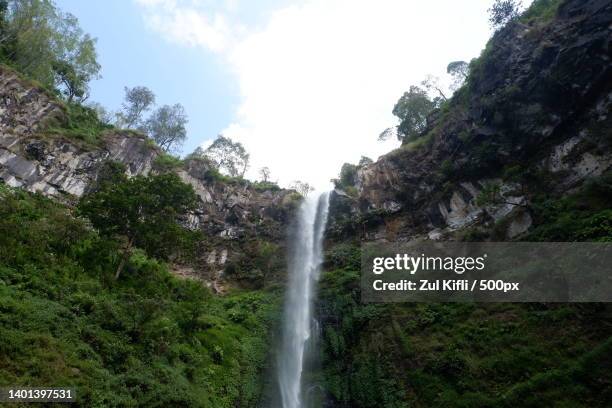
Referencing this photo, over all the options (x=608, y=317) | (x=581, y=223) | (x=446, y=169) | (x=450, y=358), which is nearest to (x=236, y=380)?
(x=450, y=358)

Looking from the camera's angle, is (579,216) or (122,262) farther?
(122,262)

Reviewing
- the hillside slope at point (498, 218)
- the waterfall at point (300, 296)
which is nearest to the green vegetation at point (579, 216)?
the hillside slope at point (498, 218)

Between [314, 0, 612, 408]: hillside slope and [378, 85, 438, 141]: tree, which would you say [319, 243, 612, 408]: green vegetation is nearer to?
[314, 0, 612, 408]: hillside slope

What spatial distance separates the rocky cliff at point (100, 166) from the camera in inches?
992

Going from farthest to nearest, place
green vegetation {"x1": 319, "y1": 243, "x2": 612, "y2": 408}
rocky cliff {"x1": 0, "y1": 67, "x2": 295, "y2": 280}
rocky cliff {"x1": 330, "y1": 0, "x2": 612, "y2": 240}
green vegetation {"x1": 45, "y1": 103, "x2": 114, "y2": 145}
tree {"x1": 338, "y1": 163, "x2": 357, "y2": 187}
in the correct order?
tree {"x1": 338, "y1": 163, "x2": 357, "y2": 187} → green vegetation {"x1": 45, "y1": 103, "x2": 114, "y2": 145} → rocky cliff {"x1": 0, "y1": 67, "x2": 295, "y2": 280} → rocky cliff {"x1": 330, "y1": 0, "x2": 612, "y2": 240} → green vegetation {"x1": 319, "y1": 243, "x2": 612, "y2": 408}

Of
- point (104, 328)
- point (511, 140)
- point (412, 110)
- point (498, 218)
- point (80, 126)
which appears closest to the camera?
point (104, 328)

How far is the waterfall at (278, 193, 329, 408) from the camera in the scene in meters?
18.7

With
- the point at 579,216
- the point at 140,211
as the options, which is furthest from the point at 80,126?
the point at 579,216

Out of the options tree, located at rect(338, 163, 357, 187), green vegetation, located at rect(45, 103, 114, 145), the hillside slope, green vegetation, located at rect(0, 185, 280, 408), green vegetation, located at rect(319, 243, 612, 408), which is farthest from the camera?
tree, located at rect(338, 163, 357, 187)

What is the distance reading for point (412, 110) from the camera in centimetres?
3912

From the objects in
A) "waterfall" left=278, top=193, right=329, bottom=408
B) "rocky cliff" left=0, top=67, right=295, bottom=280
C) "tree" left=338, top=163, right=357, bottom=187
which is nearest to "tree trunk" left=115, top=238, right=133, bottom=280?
"waterfall" left=278, top=193, right=329, bottom=408

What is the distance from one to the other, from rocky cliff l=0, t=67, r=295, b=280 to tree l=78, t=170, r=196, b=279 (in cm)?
853

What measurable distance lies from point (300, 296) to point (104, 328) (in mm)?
13651

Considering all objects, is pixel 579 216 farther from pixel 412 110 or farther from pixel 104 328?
pixel 412 110
